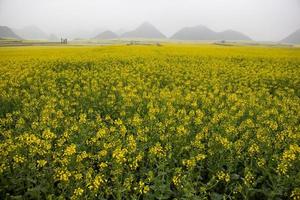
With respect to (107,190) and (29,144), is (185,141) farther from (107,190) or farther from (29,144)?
(29,144)

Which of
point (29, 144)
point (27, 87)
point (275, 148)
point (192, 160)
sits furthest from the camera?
point (27, 87)

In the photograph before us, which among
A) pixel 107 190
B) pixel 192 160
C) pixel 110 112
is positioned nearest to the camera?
pixel 107 190

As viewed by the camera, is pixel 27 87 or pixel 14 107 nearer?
pixel 14 107

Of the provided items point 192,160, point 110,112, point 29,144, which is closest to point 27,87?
point 110,112

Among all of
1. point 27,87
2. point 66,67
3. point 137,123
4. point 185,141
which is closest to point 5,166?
point 137,123

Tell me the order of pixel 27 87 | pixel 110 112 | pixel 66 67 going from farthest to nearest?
pixel 66 67 < pixel 27 87 < pixel 110 112

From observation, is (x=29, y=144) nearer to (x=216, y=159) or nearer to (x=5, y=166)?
(x=5, y=166)

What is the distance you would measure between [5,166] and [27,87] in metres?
9.24

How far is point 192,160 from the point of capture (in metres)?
5.85

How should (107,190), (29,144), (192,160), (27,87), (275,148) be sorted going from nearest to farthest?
1. (107,190)
2. (192,160)
3. (29,144)
4. (275,148)
5. (27,87)

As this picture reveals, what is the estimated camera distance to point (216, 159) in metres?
7.03

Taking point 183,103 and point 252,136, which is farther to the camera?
point 183,103

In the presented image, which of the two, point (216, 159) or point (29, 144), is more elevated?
point (29, 144)

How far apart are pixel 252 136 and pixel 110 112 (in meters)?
4.94
